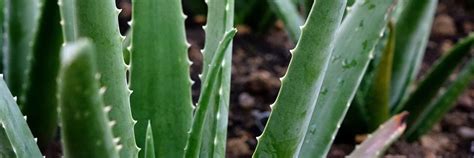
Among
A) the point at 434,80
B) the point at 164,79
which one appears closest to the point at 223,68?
the point at 164,79

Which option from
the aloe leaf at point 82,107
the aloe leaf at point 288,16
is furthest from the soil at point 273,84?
the aloe leaf at point 82,107

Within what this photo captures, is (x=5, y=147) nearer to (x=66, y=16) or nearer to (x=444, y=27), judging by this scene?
(x=66, y=16)

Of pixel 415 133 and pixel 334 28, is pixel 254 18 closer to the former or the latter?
pixel 415 133

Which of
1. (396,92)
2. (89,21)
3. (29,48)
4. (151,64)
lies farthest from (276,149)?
(396,92)

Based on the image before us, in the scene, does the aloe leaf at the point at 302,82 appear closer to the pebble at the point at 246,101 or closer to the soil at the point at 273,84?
the soil at the point at 273,84

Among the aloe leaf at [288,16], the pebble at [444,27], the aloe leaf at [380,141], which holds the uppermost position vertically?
the aloe leaf at [288,16]

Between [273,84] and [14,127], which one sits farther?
[273,84]
